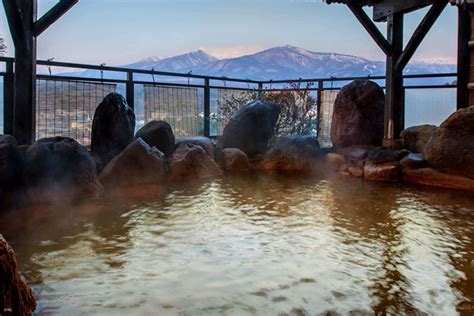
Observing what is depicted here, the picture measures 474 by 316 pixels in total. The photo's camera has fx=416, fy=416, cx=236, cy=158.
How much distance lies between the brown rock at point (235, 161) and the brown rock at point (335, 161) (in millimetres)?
1329

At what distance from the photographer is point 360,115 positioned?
718 cm

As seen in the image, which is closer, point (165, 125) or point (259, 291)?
point (259, 291)

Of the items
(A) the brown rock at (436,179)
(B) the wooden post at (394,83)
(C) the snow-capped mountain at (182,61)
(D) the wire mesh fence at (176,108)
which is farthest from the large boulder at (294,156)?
(C) the snow-capped mountain at (182,61)

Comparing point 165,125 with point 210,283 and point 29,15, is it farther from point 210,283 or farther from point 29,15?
point 210,283

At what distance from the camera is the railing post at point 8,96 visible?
5.29 m

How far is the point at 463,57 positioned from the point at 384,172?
6.51 ft

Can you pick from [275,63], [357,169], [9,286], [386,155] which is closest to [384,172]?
[386,155]

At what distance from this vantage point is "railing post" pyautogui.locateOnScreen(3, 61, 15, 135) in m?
5.29

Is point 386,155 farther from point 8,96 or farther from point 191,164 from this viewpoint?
point 8,96

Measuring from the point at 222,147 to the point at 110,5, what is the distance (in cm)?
329

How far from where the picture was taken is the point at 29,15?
16.4 ft

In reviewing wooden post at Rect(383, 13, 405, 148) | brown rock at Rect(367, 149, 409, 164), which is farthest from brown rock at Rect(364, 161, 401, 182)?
wooden post at Rect(383, 13, 405, 148)

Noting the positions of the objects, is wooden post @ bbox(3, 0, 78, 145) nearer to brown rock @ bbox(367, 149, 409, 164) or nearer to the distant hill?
brown rock @ bbox(367, 149, 409, 164)

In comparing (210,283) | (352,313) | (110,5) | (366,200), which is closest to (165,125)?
(110,5)
